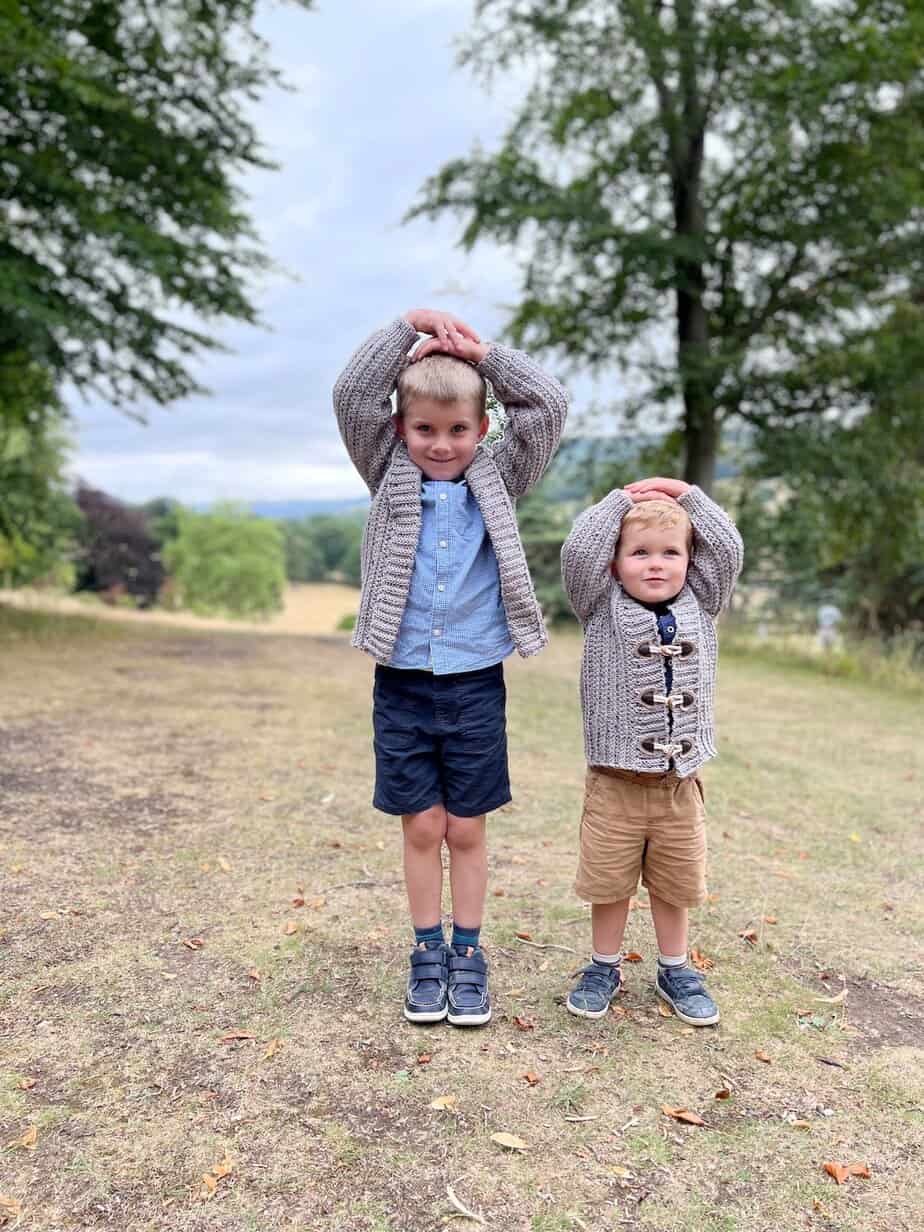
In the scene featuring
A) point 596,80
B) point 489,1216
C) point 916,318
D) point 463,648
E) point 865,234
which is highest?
point 596,80

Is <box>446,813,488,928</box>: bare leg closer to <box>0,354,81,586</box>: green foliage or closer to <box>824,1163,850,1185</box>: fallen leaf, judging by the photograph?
<box>824,1163,850,1185</box>: fallen leaf

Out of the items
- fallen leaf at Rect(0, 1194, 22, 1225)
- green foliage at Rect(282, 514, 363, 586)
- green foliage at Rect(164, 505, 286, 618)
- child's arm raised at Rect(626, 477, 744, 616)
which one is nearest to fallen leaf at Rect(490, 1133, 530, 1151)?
fallen leaf at Rect(0, 1194, 22, 1225)

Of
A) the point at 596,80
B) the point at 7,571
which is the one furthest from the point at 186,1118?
the point at 7,571

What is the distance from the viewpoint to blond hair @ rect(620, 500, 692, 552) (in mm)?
Answer: 2820

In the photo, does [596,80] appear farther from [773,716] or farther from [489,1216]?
[489,1216]

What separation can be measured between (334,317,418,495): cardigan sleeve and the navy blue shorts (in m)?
0.65

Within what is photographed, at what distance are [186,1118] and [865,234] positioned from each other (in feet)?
41.8

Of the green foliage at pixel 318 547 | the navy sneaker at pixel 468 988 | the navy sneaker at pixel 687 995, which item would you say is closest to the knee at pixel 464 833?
the navy sneaker at pixel 468 988

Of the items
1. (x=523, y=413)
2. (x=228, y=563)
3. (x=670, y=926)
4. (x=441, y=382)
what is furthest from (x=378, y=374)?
(x=228, y=563)

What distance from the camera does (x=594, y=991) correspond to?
2984 millimetres

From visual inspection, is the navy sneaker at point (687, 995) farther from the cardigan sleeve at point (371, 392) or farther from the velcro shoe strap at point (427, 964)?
the cardigan sleeve at point (371, 392)

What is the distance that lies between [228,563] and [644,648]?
53.6 metres

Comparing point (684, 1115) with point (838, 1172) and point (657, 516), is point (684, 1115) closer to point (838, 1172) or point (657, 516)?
point (838, 1172)

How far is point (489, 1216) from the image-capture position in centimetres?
209
